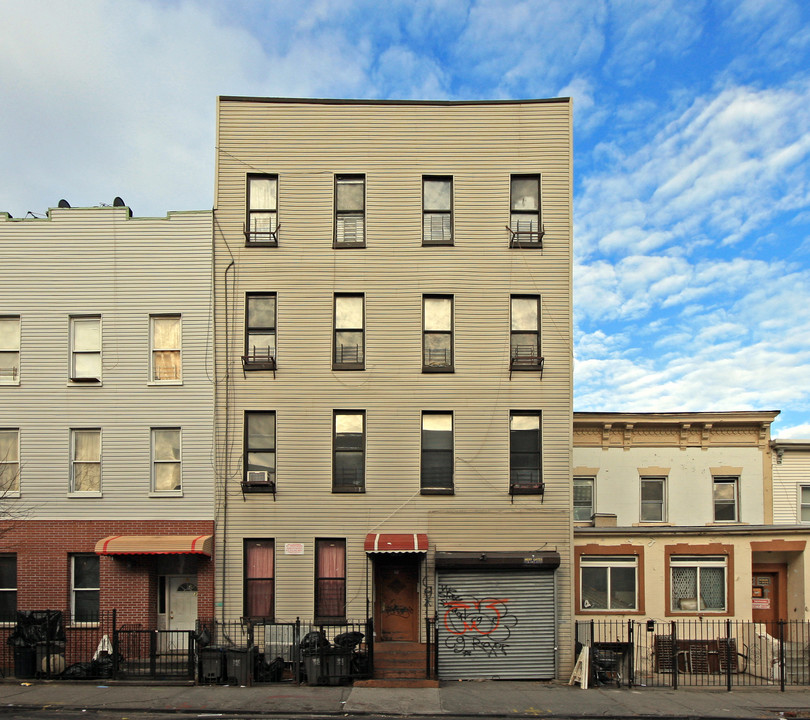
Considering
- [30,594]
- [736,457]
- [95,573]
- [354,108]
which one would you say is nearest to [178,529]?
[95,573]

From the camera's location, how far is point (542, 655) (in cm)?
1717

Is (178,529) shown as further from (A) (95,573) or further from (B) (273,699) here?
(B) (273,699)

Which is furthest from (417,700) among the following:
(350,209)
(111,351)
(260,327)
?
(350,209)

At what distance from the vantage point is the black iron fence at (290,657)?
1588 centimetres

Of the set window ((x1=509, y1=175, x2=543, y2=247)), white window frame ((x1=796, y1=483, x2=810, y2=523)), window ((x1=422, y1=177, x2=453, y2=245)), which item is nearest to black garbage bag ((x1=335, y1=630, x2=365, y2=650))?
window ((x1=422, y1=177, x2=453, y2=245))

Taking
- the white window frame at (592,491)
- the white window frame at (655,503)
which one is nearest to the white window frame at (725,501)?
the white window frame at (655,503)

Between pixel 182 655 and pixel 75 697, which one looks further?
pixel 182 655

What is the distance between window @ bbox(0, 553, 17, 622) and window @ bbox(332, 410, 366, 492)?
873 cm

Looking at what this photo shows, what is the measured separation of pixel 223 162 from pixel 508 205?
7849mm

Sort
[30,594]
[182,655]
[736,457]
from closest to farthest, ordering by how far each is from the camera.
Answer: [182,655]
[30,594]
[736,457]

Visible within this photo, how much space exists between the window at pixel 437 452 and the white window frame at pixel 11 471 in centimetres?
1074

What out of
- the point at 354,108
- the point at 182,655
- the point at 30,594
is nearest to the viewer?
the point at 182,655

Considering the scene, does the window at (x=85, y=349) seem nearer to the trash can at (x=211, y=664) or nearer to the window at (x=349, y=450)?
the window at (x=349, y=450)

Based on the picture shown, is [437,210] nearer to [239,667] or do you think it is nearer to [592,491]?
[592,491]
